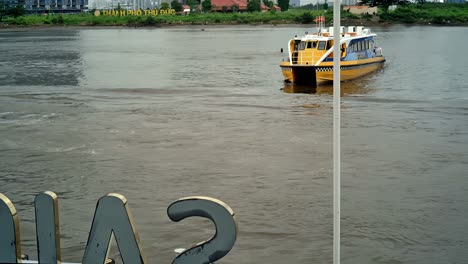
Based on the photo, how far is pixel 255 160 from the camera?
2022 cm

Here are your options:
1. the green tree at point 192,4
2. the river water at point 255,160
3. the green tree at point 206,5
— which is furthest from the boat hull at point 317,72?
the green tree at point 192,4

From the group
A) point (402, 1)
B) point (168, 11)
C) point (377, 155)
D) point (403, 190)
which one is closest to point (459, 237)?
point (403, 190)

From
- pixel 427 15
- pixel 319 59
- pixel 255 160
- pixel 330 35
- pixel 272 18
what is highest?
pixel 427 15

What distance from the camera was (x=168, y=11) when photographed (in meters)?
166

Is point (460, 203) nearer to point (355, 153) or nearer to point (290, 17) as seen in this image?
point (355, 153)

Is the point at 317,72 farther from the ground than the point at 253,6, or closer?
closer

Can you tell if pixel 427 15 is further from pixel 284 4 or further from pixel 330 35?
pixel 330 35

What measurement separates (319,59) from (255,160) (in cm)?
1854

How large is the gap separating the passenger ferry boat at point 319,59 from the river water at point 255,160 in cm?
98

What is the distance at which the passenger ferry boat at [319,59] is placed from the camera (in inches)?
1465

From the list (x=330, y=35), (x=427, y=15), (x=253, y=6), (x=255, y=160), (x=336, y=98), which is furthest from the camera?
(x=253, y=6)

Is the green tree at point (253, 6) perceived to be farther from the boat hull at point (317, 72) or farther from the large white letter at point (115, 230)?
the large white letter at point (115, 230)

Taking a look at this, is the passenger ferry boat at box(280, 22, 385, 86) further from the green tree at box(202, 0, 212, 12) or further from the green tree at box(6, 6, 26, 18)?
the green tree at box(6, 6, 26, 18)

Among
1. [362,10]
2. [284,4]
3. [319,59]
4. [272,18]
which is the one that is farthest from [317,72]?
[284,4]
